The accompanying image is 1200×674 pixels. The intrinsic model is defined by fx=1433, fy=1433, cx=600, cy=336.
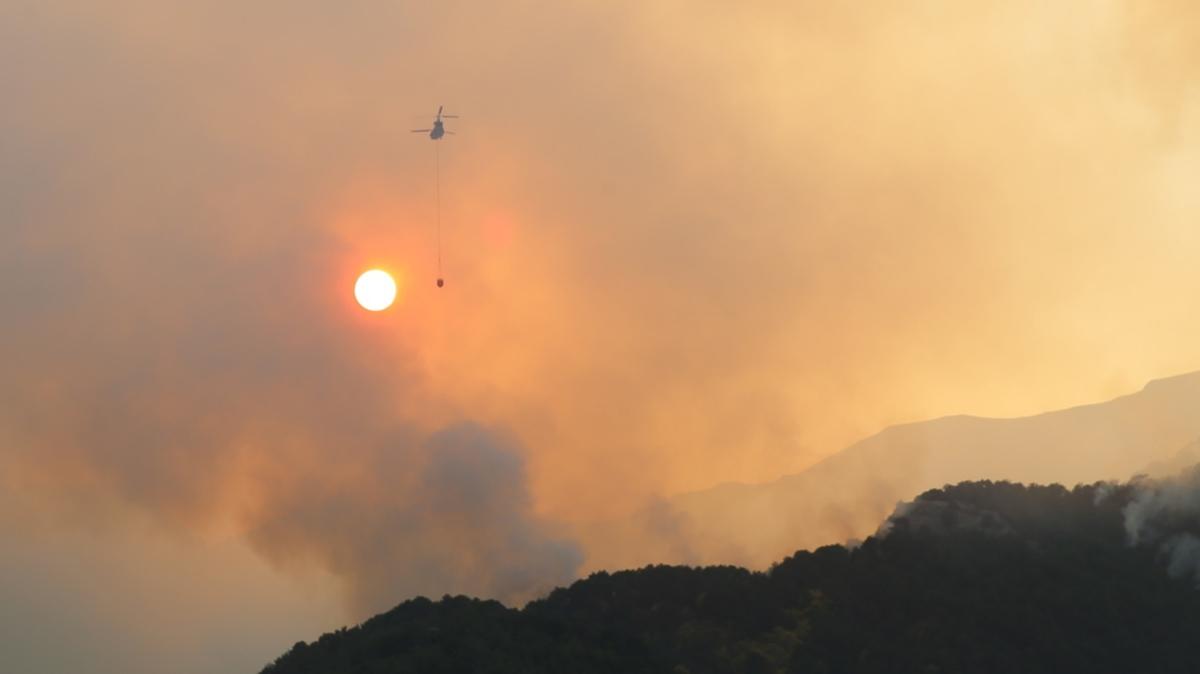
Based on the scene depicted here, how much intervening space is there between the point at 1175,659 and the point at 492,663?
3926 inches

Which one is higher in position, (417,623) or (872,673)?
(417,623)

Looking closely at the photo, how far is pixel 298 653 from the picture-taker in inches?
7333

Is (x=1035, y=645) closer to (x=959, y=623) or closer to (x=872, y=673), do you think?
(x=959, y=623)

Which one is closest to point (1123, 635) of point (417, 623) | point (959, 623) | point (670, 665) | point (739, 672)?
point (959, 623)

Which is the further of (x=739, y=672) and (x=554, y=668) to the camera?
(x=739, y=672)

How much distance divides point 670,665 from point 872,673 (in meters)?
31.0

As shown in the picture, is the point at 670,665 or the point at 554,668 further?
the point at 670,665

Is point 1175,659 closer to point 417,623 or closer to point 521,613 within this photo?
point 521,613

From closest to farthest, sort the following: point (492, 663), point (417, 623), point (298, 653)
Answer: point (492, 663)
point (417, 623)
point (298, 653)

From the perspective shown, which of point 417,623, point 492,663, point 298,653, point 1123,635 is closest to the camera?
point 492,663

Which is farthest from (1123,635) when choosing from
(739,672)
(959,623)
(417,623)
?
(417,623)

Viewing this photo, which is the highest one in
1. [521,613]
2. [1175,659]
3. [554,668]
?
[521,613]

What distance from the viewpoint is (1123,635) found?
19900 centimetres

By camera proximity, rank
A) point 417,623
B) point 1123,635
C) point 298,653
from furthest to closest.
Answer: point 1123,635 → point 298,653 → point 417,623
